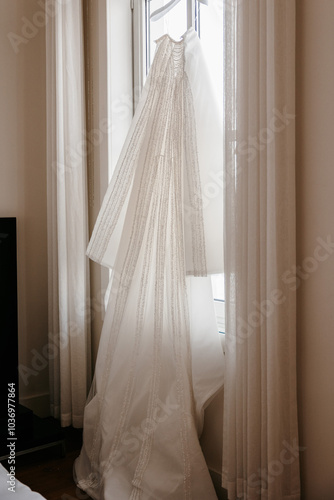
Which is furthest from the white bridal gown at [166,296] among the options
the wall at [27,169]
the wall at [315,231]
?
the wall at [27,169]

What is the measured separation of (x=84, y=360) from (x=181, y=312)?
3.11 ft

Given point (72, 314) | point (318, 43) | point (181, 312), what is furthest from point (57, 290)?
point (318, 43)

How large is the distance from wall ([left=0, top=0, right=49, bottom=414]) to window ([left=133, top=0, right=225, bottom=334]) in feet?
2.09

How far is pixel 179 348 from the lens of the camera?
190cm

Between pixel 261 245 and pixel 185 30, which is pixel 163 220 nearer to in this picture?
pixel 261 245

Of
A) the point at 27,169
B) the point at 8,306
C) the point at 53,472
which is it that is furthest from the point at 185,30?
the point at 53,472

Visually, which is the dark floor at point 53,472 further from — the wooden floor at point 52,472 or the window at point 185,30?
the window at point 185,30

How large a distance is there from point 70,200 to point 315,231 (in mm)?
1502

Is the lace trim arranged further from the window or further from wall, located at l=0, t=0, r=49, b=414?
wall, located at l=0, t=0, r=49, b=414

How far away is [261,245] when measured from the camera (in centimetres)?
155

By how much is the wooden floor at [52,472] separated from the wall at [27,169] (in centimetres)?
41

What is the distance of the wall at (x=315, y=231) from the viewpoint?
1.47 metres

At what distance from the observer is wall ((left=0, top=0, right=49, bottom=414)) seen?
9.09 ft

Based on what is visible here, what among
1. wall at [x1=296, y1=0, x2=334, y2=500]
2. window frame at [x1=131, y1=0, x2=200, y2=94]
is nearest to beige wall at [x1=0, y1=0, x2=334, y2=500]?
wall at [x1=296, y1=0, x2=334, y2=500]
